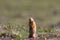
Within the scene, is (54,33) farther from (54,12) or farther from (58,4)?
(58,4)

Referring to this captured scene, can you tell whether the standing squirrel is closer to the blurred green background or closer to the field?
the field

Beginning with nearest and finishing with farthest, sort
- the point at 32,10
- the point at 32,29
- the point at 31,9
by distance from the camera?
1. the point at 32,29
2. the point at 32,10
3. the point at 31,9

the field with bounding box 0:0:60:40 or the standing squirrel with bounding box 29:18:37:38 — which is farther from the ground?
the standing squirrel with bounding box 29:18:37:38

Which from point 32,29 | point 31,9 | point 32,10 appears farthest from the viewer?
point 31,9

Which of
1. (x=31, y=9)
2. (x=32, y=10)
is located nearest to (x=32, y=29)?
(x=32, y=10)

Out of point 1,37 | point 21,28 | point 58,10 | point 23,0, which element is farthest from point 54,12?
point 1,37

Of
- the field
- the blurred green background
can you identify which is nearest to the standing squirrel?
the field

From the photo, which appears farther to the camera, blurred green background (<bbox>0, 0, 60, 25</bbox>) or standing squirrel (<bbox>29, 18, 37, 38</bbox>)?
blurred green background (<bbox>0, 0, 60, 25</bbox>)

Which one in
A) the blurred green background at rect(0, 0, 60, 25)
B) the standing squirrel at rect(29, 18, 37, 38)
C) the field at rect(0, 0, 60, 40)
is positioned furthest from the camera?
the blurred green background at rect(0, 0, 60, 25)

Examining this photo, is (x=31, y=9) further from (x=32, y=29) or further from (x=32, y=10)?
(x=32, y=29)

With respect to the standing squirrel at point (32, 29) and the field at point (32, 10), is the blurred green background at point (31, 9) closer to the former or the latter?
the field at point (32, 10)

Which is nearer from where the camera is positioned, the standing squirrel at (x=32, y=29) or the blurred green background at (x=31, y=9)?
the standing squirrel at (x=32, y=29)

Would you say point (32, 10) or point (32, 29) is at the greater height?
point (32, 29)

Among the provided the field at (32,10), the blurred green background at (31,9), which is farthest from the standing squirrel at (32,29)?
the blurred green background at (31,9)
